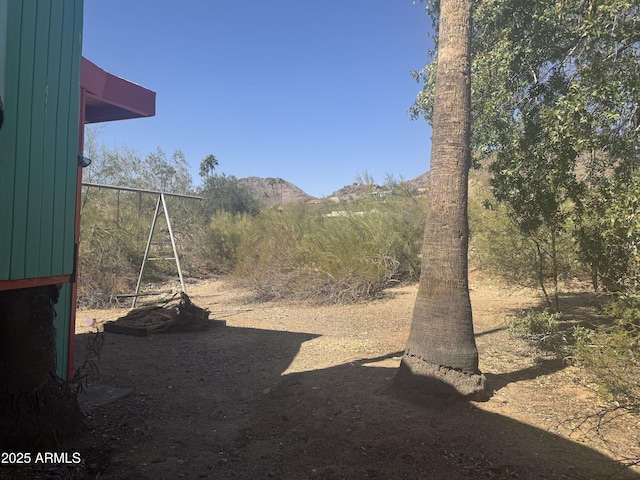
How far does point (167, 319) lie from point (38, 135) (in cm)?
620

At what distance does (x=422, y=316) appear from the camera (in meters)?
4.96

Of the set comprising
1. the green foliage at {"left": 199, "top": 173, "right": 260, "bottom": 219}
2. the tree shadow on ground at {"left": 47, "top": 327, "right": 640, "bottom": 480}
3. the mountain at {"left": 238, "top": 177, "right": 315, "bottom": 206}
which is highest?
the mountain at {"left": 238, "top": 177, "right": 315, "bottom": 206}

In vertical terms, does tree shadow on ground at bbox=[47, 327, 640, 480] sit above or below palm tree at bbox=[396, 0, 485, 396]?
below

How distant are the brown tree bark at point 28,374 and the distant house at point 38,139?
0.20m

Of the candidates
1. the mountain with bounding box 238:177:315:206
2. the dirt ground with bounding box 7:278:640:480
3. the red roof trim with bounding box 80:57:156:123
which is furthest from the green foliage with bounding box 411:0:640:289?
the mountain with bounding box 238:177:315:206

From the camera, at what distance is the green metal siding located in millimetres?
2938

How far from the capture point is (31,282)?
3.20 m

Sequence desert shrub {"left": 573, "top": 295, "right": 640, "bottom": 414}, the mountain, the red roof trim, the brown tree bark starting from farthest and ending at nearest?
the mountain, the red roof trim, desert shrub {"left": 573, "top": 295, "right": 640, "bottom": 414}, the brown tree bark

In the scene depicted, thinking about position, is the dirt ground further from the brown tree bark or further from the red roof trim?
the red roof trim

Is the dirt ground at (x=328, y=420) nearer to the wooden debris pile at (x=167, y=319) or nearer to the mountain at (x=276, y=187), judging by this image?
the wooden debris pile at (x=167, y=319)

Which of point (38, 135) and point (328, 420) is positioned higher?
point (38, 135)

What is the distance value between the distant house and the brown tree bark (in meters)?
0.20

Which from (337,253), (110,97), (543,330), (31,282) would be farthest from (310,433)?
(337,253)

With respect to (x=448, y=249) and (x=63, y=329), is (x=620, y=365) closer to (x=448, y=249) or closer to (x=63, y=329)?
(x=448, y=249)
